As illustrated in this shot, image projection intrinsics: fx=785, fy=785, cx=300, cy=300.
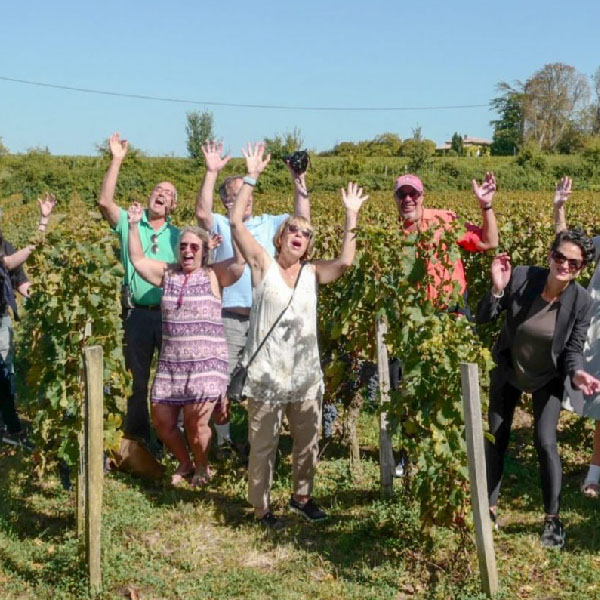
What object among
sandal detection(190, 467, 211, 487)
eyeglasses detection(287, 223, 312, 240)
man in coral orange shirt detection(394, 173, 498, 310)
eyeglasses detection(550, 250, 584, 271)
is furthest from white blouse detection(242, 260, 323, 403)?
eyeglasses detection(550, 250, 584, 271)

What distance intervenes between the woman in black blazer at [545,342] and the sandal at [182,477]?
6.54 feet

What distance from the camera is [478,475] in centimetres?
363

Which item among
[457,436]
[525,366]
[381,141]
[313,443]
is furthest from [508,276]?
[381,141]

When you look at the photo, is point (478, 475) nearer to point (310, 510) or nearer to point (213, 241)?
point (310, 510)

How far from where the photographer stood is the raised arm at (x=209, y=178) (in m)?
→ 4.93

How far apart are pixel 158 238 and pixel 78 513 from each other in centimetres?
192

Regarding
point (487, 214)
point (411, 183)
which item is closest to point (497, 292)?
point (487, 214)

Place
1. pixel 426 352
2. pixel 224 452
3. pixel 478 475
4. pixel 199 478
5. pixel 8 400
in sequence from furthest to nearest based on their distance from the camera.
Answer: pixel 8 400, pixel 224 452, pixel 199 478, pixel 426 352, pixel 478 475

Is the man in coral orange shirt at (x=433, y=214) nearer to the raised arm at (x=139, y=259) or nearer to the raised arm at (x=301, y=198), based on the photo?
the raised arm at (x=301, y=198)

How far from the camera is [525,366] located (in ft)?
14.3

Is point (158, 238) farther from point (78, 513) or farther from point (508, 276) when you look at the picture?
point (508, 276)

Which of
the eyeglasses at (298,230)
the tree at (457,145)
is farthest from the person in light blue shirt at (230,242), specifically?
the tree at (457,145)

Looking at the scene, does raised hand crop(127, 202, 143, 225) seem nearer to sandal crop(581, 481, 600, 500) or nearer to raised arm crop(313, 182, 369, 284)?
raised arm crop(313, 182, 369, 284)

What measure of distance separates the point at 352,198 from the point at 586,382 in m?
1.60
